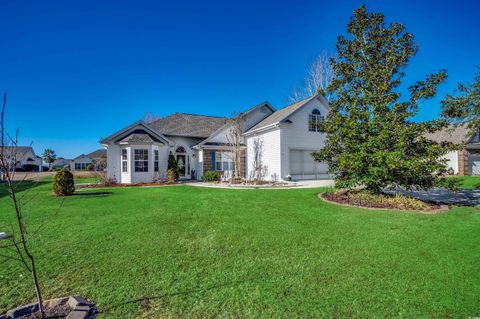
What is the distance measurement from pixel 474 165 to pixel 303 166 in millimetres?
20217

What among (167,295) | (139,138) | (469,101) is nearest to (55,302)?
(167,295)

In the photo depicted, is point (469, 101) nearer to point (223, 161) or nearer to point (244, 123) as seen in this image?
point (244, 123)

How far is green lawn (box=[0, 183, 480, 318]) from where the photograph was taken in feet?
9.78

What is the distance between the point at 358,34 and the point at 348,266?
34.1ft

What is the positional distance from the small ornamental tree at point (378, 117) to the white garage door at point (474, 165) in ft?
75.1

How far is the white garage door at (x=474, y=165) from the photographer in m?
25.4

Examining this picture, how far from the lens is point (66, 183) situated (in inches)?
478

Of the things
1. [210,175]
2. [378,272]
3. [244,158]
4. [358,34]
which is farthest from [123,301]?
[244,158]

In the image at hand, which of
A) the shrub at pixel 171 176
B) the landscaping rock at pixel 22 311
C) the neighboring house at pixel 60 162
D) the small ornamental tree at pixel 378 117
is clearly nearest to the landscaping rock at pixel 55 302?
the landscaping rock at pixel 22 311

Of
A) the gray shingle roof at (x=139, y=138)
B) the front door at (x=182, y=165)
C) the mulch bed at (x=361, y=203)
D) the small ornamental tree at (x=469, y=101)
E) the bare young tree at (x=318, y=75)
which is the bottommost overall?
the mulch bed at (x=361, y=203)

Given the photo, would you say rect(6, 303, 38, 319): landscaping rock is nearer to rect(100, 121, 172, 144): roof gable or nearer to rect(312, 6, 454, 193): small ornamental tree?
rect(312, 6, 454, 193): small ornamental tree

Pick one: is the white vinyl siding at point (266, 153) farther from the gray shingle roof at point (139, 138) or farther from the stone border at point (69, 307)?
the stone border at point (69, 307)

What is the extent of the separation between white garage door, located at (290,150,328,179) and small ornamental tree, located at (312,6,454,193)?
805cm

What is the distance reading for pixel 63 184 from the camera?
12.0 m
